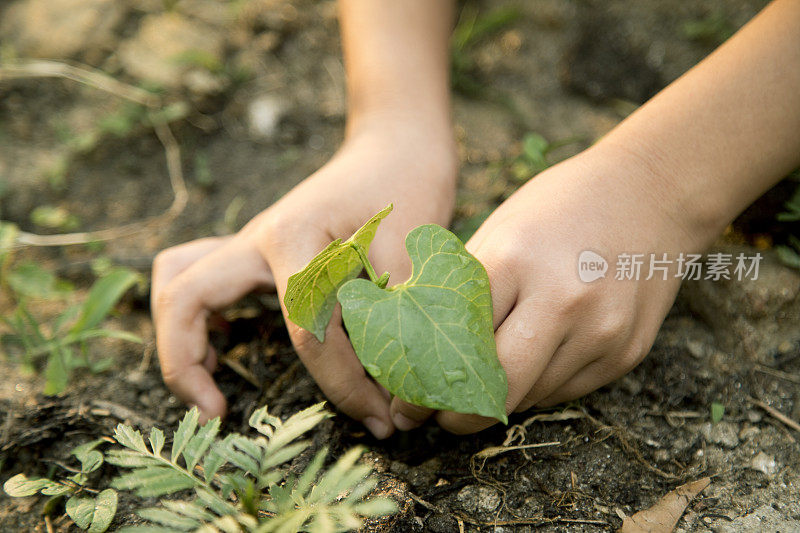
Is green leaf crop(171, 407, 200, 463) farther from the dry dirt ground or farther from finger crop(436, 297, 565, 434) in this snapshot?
finger crop(436, 297, 565, 434)

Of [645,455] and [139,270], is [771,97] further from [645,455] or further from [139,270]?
[139,270]

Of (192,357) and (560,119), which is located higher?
(560,119)

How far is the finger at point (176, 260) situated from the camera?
1490 mm

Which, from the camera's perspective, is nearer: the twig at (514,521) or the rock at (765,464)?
the twig at (514,521)

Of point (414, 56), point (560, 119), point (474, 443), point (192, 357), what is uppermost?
point (414, 56)

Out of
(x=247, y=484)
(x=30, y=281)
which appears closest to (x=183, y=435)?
(x=247, y=484)

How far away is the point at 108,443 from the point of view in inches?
50.4

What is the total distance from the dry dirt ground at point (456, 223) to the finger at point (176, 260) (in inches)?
7.8

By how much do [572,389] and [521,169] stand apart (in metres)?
0.86

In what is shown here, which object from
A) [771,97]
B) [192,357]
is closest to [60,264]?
[192,357]

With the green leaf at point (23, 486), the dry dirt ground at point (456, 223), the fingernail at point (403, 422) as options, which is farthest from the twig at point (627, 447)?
the green leaf at point (23, 486)

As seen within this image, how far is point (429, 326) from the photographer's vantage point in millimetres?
900

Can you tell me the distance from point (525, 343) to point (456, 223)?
2.38 feet

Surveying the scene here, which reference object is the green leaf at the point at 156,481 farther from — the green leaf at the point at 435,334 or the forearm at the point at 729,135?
the forearm at the point at 729,135
